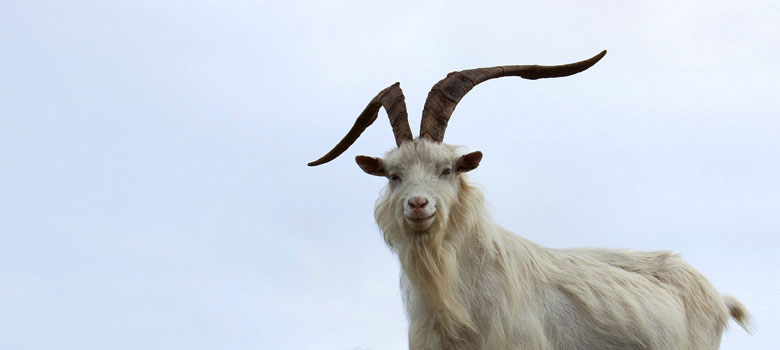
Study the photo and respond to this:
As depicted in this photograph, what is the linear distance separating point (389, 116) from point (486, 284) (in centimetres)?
204

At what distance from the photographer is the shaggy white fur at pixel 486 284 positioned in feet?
31.8

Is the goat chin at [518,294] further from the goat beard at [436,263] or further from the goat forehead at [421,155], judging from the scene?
the goat forehead at [421,155]

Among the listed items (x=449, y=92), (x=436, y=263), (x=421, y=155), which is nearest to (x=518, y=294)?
(x=436, y=263)

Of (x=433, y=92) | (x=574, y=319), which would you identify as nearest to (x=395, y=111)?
(x=433, y=92)

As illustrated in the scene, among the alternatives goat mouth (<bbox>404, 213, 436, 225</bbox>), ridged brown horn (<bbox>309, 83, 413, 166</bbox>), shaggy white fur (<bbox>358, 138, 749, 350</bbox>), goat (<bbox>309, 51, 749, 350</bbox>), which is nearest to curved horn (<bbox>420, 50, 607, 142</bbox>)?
goat (<bbox>309, 51, 749, 350</bbox>)

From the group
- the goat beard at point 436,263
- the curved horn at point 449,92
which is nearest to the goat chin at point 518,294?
the goat beard at point 436,263

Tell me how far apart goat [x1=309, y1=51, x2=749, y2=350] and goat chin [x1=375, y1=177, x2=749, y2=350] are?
11mm

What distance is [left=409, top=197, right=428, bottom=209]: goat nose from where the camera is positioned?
927 cm

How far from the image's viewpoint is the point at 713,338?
Answer: 37.5 ft

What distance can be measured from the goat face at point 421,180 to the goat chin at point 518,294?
0.10ft

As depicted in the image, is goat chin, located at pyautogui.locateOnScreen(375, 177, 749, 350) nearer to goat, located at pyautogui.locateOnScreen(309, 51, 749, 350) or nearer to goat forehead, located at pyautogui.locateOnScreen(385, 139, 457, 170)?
goat, located at pyautogui.locateOnScreen(309, 51, 749, 350)

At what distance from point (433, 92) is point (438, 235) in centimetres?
170

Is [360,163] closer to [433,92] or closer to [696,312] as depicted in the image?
[433,92]

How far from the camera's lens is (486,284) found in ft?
32.7
